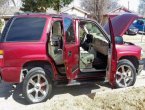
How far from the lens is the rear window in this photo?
582 cm

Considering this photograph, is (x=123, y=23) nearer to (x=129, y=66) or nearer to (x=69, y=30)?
(x=129, y=66)

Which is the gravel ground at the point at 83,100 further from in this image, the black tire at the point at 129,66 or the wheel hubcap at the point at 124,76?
the black tire at the point at 129,66

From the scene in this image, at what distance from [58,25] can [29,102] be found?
2001mm

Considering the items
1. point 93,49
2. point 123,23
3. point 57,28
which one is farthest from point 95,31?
point 57,28

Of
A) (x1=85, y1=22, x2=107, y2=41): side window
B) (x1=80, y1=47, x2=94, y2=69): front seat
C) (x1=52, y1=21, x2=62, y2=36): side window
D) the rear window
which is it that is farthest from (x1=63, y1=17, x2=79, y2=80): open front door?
(x1=85, y1=22, x2=107, y2=41): side window

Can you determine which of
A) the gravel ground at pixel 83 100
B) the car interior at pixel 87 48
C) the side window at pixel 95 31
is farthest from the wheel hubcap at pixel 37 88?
the side window at pixel 95 31

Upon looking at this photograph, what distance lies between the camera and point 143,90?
243 inches

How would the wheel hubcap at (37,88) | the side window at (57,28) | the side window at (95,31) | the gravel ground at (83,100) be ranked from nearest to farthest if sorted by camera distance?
the gravel ground at (83,100), the wheel hubcap at (37,88), the side window at (57,28), the side window at (95,31)

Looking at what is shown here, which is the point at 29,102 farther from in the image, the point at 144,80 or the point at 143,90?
the point at 144,80

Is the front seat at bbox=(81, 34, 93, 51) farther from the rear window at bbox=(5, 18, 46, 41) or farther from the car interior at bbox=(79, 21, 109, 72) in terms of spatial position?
the rear window at bbox=(5, 18, 46, 41)

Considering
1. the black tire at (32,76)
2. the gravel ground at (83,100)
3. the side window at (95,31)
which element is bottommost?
the gravel ground at (83,100)

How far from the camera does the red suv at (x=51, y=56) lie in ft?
18.8

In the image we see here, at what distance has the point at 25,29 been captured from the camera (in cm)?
592

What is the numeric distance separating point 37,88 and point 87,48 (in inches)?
86.8
